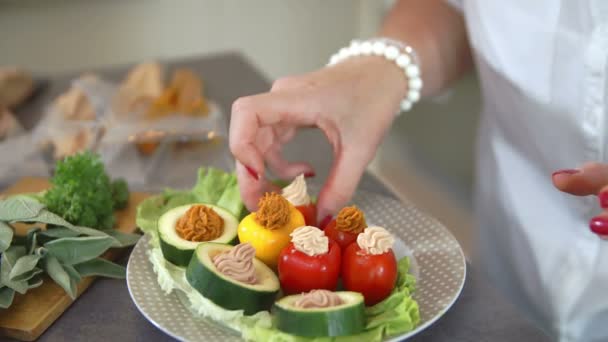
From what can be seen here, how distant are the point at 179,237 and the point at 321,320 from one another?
199mm

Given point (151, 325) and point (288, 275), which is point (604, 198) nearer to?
point (288, 275)

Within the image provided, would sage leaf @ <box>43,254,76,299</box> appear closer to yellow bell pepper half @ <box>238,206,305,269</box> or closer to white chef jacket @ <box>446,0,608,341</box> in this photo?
yellow bell pepper half @ <box>238,206,305,269</box>

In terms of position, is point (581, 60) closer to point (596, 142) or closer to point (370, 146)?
point (596, 142)

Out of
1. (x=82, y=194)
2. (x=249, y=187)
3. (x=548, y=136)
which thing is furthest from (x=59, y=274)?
(x=548, y=136)

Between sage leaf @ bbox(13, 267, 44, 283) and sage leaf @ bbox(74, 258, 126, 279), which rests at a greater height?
sage leaf @ bbox(13, 267, 44, 283)

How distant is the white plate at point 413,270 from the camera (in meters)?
0.58

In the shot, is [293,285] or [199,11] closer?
[293,285]

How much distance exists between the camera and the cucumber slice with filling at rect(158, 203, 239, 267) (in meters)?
0.65

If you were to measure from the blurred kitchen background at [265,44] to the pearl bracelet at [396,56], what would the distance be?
2.46 ft

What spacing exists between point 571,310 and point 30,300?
24.9 inches

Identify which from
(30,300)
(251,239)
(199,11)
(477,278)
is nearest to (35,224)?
(30,300)

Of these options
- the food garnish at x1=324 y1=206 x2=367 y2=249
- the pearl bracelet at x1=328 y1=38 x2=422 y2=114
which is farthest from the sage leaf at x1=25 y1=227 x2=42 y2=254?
the pearl bracelet at x1=328 y1=38 x2=422 y2=114

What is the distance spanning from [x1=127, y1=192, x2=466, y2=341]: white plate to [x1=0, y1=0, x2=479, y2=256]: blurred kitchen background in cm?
88

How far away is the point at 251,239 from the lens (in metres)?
0.66
